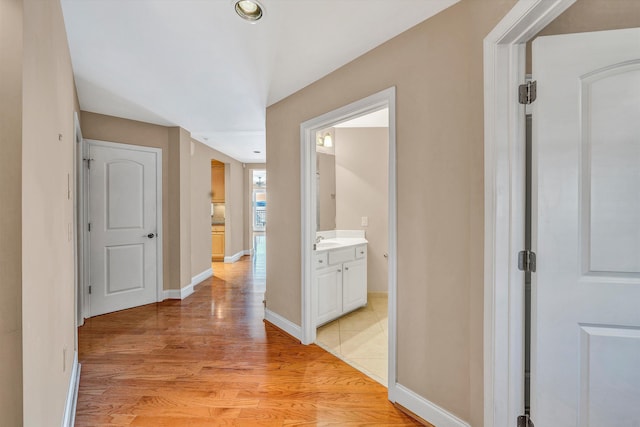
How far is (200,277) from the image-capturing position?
16.7 feet

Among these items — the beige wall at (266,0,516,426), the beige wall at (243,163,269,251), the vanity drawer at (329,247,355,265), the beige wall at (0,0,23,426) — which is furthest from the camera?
the beige wall at (243,163,269,251)

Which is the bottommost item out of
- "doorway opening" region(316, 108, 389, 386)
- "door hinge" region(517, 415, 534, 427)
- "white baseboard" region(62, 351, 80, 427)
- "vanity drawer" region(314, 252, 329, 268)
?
"white baseboard" region(62, 351, 80, 427)

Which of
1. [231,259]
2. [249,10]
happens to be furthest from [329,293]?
[231,259]

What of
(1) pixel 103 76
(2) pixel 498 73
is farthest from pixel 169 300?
(2) pixel 498 73

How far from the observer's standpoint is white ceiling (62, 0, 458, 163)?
1745 mm

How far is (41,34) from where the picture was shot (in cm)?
123

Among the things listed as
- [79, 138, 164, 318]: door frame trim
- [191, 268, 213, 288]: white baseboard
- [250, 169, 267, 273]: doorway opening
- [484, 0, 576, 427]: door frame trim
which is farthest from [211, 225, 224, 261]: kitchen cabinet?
[484, 0, 576, 427]: door frame trim

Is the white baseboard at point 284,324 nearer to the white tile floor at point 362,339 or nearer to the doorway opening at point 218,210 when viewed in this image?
the white tile floor at point 362,339

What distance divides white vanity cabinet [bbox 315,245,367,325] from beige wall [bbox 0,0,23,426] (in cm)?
218

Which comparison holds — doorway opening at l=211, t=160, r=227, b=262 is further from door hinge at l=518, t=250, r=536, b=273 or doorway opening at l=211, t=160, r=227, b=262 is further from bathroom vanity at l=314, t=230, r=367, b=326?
door hinge at l=518, t=250, r=536, b=273

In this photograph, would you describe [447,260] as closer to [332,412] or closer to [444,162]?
[444,162]

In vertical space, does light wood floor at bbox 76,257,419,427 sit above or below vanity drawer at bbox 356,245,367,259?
below

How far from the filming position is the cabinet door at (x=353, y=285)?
3312 millimetres

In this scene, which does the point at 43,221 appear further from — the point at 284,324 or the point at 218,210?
the point at 218,210
